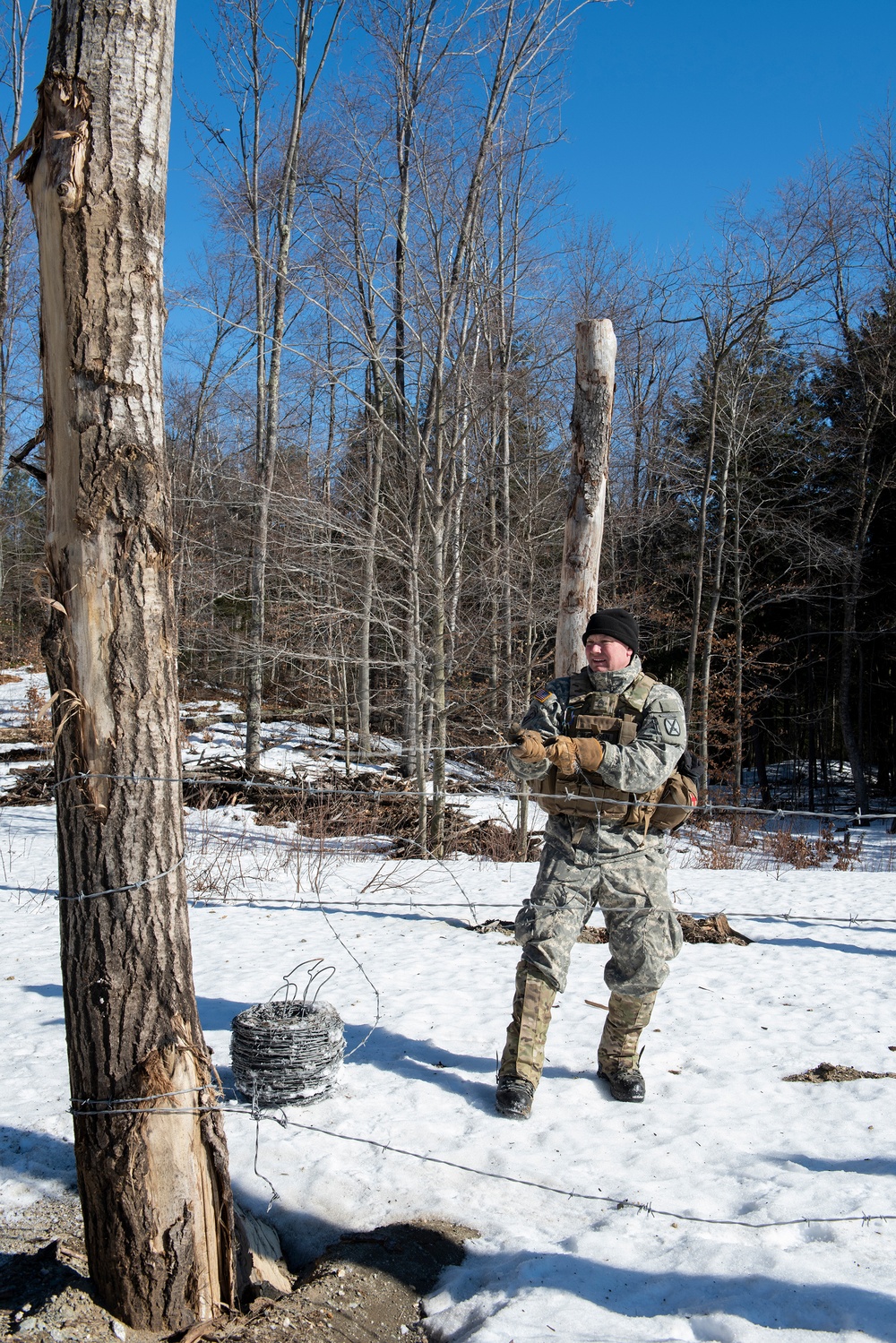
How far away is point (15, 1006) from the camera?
472cm

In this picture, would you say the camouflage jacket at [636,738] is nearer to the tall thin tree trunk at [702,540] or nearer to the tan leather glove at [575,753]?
the tan leather glove at [575,753]

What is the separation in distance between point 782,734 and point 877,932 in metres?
21.7

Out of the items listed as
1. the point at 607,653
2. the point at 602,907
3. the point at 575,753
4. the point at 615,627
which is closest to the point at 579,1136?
the point at 602,907

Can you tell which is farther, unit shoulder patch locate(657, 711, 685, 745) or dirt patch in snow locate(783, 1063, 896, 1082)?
dirt patch in snow locate(783, 1063, 896, 1082)

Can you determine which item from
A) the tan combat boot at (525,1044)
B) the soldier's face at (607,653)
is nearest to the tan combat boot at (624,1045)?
the tan combat boot at (525,1044)

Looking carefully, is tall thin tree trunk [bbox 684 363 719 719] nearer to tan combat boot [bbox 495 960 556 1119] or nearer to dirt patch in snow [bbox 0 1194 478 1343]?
tan combat boot [bbox 495 960 556 1119]

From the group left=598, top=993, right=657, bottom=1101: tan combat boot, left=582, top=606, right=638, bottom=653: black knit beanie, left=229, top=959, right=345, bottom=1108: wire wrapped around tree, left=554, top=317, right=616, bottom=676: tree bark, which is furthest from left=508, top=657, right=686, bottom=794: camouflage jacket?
left=554, top=317, right=616, bottom=676: tree bark

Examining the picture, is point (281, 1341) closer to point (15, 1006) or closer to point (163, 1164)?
point (163, 1164)

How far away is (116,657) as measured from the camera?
241 centimetres

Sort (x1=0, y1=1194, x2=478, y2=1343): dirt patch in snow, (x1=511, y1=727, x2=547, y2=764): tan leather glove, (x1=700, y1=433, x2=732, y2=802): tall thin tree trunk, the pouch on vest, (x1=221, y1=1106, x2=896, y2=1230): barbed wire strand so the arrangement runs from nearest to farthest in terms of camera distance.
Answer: (x1=0, y1=1194, x2=478, y2=1343): dirt patch in snow
(x1=221, y1=1106, x2=896, y2=1230): barbed wire strand
(x1=511, y1=727, x2=547, y2=764): tan leather glove
the pouch on vest
(x1=700, y1=433, x2=732, y2=802): tall thin tree trunk

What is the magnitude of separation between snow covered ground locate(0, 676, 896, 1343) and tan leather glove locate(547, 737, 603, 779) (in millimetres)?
1496

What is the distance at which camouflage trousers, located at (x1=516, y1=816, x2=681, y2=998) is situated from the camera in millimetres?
3537

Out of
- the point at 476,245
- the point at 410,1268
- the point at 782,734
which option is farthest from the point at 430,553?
the point at 782,734

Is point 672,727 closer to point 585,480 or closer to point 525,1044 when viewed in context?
point 525,1044
